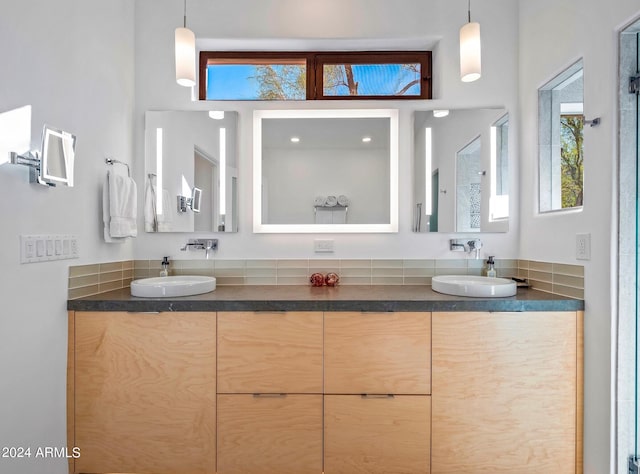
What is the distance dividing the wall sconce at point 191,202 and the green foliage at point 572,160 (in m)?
2.03

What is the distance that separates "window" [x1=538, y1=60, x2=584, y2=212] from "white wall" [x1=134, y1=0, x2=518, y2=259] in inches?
10.7

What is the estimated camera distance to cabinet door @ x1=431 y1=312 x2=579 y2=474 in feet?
5.05

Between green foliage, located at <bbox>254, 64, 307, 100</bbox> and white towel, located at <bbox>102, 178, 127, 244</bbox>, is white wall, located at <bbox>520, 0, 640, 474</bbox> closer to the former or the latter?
green foliage, located at <bbox>254, 64, 307, 100</bbox>

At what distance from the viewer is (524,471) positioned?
155cm

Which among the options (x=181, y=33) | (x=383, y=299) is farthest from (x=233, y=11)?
(x=383, y=299)

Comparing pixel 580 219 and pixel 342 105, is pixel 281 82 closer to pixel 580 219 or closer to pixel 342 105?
pixel 342 105

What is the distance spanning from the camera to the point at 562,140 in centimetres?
179

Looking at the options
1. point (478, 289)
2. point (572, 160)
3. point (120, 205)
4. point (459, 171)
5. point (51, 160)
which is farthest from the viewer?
point (459, 171)

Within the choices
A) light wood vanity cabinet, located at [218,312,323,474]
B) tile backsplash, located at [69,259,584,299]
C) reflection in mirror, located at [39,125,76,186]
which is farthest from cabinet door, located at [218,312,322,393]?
reflection in mirror, located at [39,125,76,186]

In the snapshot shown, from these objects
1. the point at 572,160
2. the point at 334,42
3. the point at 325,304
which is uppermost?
the point at 334,42

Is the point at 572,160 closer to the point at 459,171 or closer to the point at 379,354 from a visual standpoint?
the point at 459,171

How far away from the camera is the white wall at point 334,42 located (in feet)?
6.86

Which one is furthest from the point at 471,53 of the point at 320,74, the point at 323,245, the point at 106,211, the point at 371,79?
the point at 106,211

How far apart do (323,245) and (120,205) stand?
1.14 m
